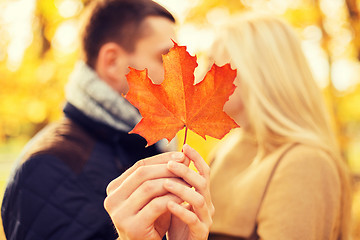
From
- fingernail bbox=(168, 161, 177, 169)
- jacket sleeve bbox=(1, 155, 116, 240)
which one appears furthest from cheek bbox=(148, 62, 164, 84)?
fingernail bbox=(168, 161, 177, 169)

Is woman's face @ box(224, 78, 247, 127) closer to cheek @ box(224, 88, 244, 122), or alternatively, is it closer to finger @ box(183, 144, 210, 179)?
cheek @ box(224, 88, 244, 122)

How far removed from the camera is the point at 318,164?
1429 mm

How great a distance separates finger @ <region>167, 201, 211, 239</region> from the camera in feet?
2.60

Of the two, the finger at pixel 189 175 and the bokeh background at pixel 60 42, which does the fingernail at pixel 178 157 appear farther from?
the bokeh background at pixel 60 42

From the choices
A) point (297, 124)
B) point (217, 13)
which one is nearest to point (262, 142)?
point (297, 124)

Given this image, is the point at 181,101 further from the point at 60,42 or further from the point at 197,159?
the point at 60,42

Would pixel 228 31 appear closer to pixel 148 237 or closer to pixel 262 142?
pixel 262 142

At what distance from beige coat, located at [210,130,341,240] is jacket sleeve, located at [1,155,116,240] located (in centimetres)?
67

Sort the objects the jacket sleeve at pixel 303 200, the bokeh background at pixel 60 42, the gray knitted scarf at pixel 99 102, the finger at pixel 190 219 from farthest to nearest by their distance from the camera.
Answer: the bokeh background at pixel 60 42, the gray knitted scarf at pixel 99 102, the jacket sleeve at pixel 303 200, the finger at pixel 190 219

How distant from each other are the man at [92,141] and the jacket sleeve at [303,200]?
2.34 feet

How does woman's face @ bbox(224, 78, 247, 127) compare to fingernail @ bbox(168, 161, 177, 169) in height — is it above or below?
below

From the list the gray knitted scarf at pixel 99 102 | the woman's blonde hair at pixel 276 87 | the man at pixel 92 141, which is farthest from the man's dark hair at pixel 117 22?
the woman's blonde hair at pixel 276 87

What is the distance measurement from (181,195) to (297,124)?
1.11m

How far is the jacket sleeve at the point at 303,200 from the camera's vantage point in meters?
1.34
